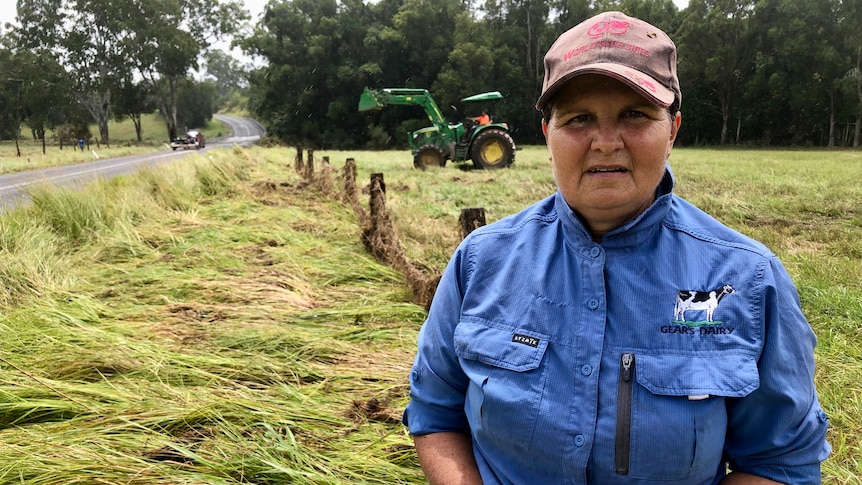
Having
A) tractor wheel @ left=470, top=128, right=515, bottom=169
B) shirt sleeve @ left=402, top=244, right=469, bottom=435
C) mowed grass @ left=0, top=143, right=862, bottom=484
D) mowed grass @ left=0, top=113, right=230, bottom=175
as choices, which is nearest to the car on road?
mowed grass @ left=0, top=113, right=230, bottom=175

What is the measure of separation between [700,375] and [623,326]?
157 millimetres

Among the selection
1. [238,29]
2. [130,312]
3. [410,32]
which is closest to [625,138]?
[130,312]

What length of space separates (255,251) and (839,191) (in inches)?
318

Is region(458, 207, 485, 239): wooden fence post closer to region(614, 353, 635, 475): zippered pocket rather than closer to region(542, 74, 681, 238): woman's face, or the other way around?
region(542, 74, 681, 238): woman's face

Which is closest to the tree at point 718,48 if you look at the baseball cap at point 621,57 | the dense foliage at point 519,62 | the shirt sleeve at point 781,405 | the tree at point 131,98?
the dense foliage at point 519,62

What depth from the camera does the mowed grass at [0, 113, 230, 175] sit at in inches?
788

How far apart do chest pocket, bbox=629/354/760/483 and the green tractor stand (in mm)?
14013

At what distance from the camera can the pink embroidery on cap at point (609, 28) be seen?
1181 mm

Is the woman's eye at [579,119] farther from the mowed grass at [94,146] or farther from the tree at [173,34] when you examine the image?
the tree at [173,34]

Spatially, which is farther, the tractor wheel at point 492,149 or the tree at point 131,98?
the tree at point 131,98

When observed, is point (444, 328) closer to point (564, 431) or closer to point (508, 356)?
point (508, 356)

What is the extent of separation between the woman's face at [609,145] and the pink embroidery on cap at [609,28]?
0.10 metres

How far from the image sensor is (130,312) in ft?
12.3

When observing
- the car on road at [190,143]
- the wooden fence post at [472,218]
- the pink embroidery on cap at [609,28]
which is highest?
the car on road at [190,143]
